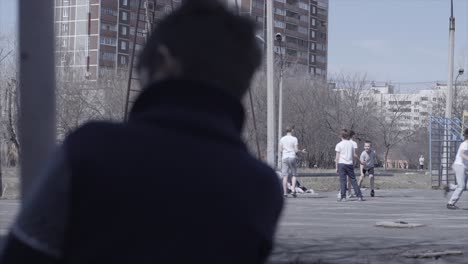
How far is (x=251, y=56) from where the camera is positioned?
2.23 metres

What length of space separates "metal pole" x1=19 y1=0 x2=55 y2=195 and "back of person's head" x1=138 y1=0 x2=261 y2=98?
6.89 feet

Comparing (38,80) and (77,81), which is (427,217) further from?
(77,81)

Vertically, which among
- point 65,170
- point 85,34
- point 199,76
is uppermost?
point 85,34

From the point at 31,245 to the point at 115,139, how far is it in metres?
0.29

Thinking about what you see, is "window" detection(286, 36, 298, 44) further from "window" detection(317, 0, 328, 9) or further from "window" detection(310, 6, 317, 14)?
"window" detection(317, 0, 328, 9)

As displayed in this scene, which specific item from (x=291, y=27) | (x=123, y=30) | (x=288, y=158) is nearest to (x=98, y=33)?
(x=123, y=30)

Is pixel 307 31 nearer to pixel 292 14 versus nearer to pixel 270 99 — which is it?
pixel 292 14

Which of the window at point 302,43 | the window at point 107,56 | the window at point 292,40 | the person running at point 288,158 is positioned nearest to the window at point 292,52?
the window at point 292,40

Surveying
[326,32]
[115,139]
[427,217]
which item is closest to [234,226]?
[115,139]

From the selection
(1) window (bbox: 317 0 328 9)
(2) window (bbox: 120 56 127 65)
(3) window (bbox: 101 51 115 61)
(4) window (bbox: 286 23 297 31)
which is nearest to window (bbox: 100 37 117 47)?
(3) window (bbox: 101 51 115 61)

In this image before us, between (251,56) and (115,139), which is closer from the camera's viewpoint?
(115,139)

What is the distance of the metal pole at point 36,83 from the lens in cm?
420

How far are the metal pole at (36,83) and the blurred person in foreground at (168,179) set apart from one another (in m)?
2.13

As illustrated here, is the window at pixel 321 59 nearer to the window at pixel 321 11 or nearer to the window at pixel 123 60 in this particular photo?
the window at pixel 321 11
